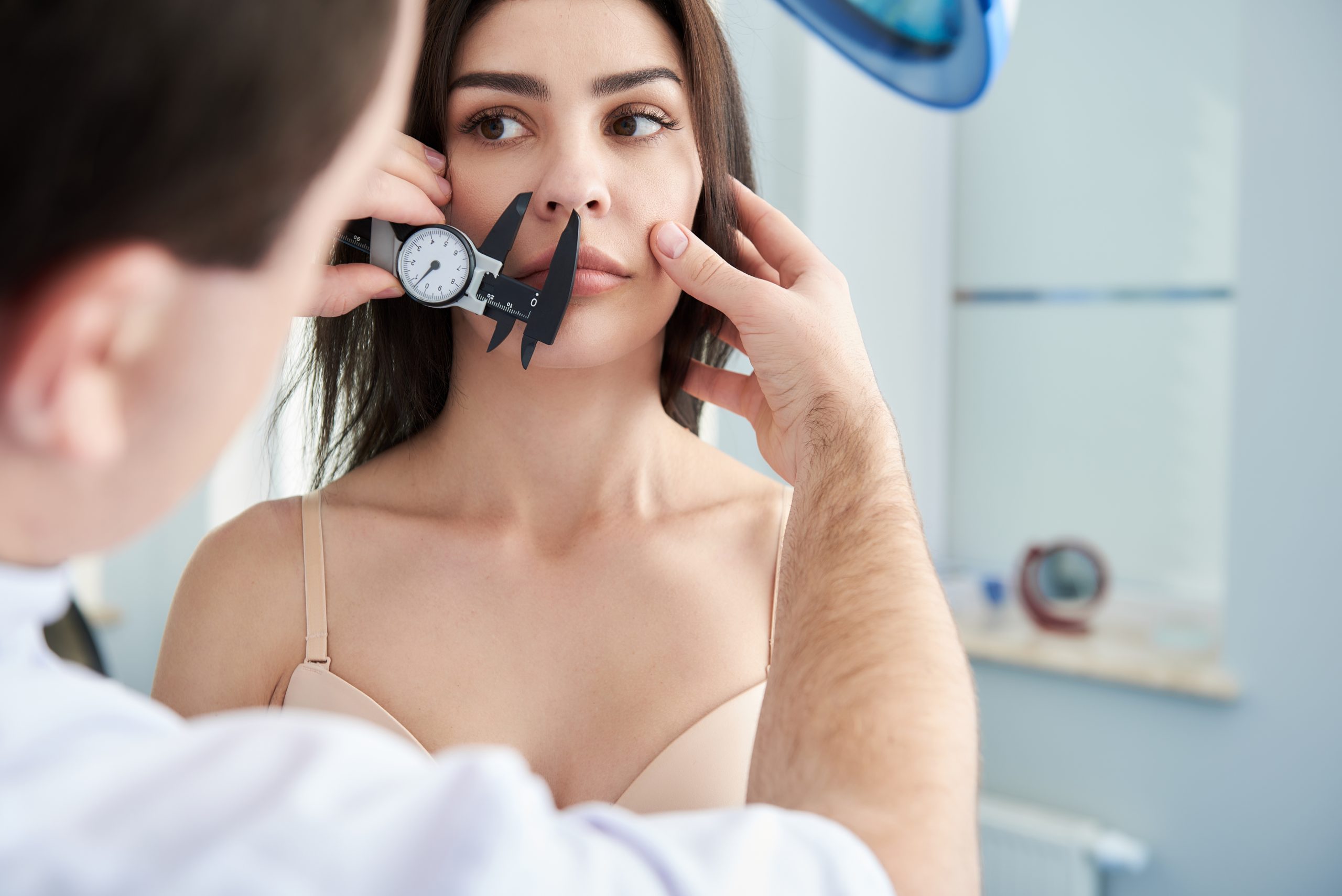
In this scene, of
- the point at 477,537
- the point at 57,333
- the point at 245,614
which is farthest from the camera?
the point at 477,537

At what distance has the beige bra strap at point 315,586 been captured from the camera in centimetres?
130

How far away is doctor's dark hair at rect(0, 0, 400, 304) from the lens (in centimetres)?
44

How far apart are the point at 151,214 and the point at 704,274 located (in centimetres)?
80

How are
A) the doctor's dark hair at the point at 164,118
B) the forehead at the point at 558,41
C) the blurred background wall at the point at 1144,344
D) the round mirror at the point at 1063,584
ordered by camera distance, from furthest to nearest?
the round mirror at the point at 1063,584 < the blurred background wall at the point at 1144,344 < the forehead at the point at 558,41 < the doctor's dark hair at the point at 164,118

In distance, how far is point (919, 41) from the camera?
800 mm

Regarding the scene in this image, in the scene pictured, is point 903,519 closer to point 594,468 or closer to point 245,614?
point 594,468

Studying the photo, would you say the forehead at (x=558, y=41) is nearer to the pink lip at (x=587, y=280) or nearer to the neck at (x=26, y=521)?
the pink lip at (x=587, y=280)

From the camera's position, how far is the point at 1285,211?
7.93 ft

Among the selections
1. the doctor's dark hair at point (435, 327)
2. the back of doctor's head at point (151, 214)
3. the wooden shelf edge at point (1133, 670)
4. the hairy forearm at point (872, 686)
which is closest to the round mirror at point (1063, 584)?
the wooden shelf edge at point (1133, 670)

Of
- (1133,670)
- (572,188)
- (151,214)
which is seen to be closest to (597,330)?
(572,188)

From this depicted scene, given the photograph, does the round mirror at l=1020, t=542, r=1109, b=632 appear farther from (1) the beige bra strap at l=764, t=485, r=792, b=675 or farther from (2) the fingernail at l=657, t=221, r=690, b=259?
(2) the fingernail at l=657, t=221, r=690, b=259

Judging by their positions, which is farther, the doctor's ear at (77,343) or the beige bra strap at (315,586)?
the beige bra strap at (315,586)

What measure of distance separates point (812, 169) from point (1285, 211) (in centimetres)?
123

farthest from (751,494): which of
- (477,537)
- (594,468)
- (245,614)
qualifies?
(245,614)
